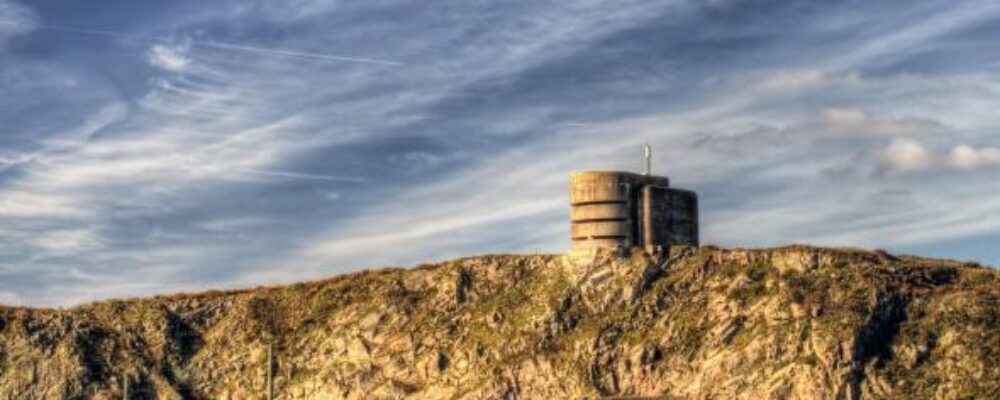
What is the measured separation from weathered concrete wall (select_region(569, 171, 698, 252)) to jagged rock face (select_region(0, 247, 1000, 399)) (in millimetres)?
2026

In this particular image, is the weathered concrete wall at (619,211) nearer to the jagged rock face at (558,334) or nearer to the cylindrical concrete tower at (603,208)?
the cylindrical concrete tower at (603,208)

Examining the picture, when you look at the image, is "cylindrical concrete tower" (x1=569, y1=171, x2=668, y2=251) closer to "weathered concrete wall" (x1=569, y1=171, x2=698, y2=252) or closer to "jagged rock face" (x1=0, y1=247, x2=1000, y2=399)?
"weathered concrete wall" (x1=569, y1=171, x2=698, y2=252)

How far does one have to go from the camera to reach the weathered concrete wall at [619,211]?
4668 inches

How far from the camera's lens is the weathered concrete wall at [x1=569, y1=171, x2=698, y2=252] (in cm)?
11856

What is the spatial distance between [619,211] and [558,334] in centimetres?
1206

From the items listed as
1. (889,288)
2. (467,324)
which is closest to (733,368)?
(889,288)

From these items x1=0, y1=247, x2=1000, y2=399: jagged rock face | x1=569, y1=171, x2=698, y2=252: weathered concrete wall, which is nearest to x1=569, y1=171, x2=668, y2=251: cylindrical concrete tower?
x1=569, y1=171, x2=698, y2=252: weathered concrete wall

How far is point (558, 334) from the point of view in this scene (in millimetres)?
117188

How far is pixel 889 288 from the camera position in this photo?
371ft

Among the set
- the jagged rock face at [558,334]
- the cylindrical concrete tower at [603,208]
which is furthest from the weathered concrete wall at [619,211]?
the jagged rock face at [558,334]

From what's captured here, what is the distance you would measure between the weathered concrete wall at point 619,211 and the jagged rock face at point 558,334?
2.03m

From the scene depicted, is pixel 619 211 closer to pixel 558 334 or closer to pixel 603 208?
pixel 603 208

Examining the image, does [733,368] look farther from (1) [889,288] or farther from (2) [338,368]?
(2) [338,368]

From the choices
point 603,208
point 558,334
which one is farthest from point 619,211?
point 558,334
